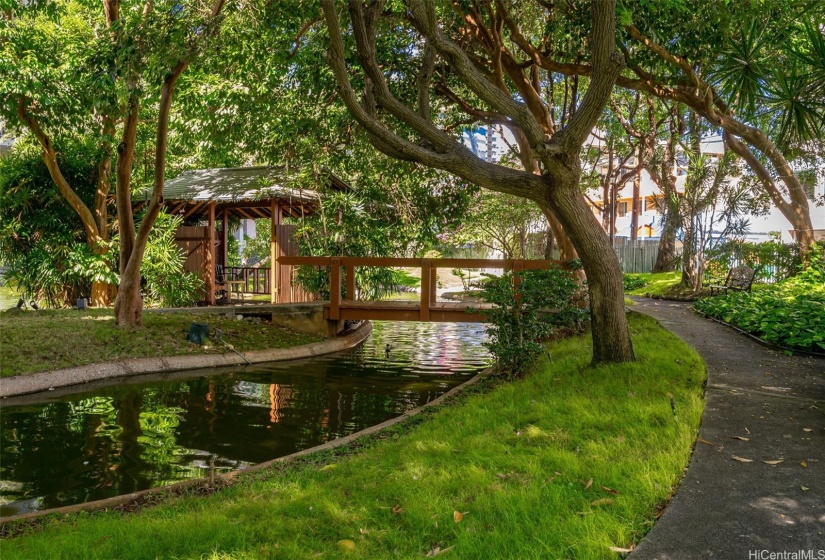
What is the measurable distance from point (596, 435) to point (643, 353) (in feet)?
11.7

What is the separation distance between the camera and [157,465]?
21.6 ft

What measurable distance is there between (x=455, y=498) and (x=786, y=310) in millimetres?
8822

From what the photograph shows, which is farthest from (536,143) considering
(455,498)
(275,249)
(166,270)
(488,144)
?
(488,144)

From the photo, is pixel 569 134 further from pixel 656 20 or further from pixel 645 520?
pixel 645 520

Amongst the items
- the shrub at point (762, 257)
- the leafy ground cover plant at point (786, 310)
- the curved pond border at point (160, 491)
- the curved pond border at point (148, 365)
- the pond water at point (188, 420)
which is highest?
the shrub at point (762, 257)

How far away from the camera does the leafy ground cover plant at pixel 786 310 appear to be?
9.80m

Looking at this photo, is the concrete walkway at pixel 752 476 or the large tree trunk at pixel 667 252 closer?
the concrete walkway at pixel 752 476

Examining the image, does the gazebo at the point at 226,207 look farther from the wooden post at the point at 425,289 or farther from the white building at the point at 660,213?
the white building at the point at 660,213

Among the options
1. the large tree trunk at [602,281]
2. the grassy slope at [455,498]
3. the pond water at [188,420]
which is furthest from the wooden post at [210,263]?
the grassy slope at [455,498]

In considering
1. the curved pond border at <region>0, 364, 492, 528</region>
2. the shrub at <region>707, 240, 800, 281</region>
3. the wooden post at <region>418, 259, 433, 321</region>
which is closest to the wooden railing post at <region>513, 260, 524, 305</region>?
the wooden post at <region>418, 259, 433, 321</region>

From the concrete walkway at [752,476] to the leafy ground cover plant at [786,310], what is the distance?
1.74m

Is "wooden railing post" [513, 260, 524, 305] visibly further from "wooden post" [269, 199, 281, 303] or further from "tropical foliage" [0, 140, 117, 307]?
"tropical foliage" [0, 140, 117, 307]

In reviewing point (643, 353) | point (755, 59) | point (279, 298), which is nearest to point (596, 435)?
point (643, 353)

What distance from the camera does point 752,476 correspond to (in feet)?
15.3
